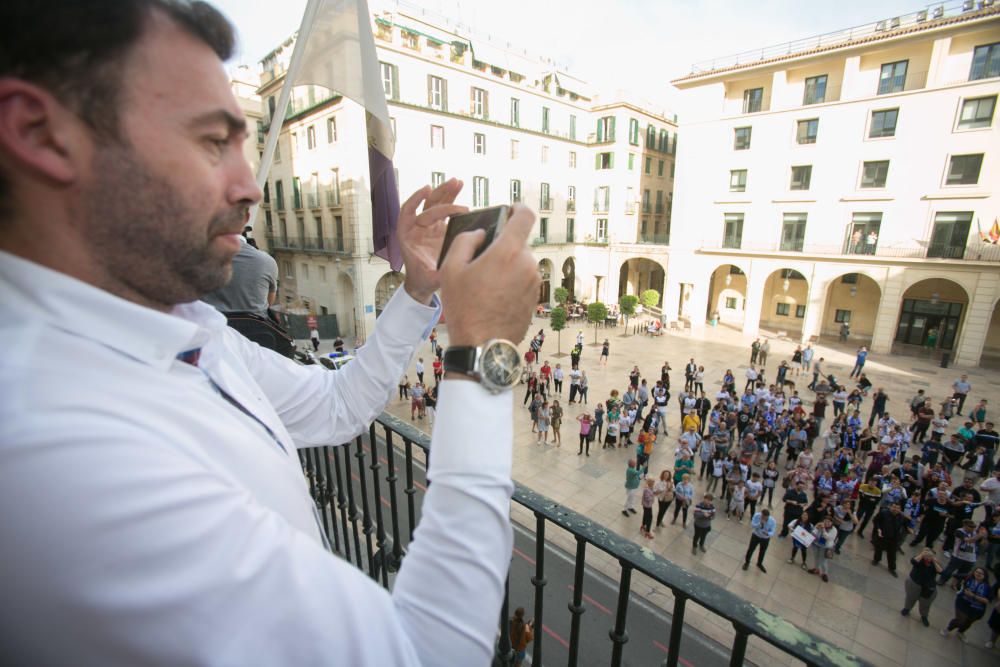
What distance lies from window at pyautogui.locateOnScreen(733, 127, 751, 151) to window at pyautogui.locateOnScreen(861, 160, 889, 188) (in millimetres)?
6003

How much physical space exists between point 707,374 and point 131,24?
22.9m

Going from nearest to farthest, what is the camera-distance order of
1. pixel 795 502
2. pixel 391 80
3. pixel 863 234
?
1. pixel 795 502
2. pixel 391 80
3. pixel 863 234

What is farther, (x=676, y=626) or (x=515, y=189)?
(x=515, y=189)

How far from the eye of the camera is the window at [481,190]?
27703 millimetres

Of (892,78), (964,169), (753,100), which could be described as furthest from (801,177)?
(964,169)

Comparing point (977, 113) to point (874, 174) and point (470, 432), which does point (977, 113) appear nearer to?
point (874, 174)

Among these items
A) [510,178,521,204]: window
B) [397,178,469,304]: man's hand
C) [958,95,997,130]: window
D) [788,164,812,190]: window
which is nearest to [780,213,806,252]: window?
[788,164,812,190]: window

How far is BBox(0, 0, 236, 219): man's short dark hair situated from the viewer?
0.81 meters

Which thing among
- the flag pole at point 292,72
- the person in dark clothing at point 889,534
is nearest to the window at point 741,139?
the person in dark clothing at point 889,534

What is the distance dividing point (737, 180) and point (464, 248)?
32.0m

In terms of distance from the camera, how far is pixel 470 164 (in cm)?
2731

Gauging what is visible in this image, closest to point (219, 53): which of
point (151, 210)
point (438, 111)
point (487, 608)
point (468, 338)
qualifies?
point (151, 210)

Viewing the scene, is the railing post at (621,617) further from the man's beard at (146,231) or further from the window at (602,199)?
the window at (602,199)

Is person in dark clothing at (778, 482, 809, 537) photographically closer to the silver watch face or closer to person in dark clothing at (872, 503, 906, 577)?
person in dark clothing at (872, 503, 906, 577)
